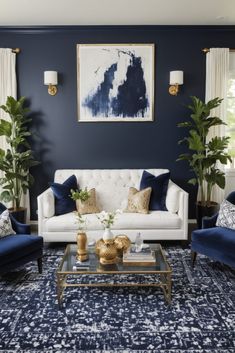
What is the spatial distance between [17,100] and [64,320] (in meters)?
3.40

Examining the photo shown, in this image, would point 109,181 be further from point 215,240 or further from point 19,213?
point 215,240

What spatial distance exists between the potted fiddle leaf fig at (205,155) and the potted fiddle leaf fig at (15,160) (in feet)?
7.14

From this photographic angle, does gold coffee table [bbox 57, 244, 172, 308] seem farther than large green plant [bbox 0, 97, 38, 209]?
No

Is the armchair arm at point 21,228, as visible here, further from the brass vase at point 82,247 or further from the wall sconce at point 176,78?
the wall sconce at point 176,78

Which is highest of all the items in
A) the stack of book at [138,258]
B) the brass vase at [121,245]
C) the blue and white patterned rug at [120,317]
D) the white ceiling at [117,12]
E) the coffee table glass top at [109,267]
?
the white ceiling at [117,12]

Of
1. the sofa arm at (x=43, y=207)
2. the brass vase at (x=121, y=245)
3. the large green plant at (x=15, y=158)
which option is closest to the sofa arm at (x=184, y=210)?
the brass vase at (x=121, y=245)

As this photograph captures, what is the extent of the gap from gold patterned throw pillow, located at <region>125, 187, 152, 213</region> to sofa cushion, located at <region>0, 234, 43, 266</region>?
131cm

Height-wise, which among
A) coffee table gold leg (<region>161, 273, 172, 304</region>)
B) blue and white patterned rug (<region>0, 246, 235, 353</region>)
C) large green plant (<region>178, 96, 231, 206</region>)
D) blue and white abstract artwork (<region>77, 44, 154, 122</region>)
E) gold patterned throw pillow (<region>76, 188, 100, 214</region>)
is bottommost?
blue and white patterned rug (<region>0, 246, 235, 353</region>)

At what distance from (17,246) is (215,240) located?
193cm

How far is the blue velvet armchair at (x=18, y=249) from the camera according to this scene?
3.03m

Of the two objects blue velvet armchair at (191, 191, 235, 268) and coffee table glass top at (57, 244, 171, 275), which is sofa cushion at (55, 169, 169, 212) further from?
coffee table glass top at (57, 244, 171, 275)

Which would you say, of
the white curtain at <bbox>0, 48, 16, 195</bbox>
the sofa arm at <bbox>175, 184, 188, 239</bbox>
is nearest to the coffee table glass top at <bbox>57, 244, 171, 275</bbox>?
the sofa arm at <bbox>175, 184, 188, 239</bbox>

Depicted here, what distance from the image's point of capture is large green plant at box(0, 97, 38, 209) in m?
4.46

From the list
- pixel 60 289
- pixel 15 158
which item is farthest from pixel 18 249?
pixel 15 158
